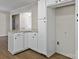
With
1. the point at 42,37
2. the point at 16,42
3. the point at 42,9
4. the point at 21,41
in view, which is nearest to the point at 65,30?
the point at 42,37

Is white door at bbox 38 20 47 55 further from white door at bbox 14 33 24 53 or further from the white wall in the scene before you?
the white wall

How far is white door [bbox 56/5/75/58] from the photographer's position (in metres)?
2.76

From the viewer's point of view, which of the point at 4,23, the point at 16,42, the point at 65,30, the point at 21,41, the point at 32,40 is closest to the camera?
the point at 65,30

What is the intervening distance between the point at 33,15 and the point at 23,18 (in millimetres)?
832

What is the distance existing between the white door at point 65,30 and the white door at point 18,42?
1.48 m

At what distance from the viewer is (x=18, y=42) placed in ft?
10.6

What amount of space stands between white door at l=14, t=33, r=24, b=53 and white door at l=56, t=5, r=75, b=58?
1.48 meters

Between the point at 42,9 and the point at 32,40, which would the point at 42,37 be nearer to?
the point at 32,40

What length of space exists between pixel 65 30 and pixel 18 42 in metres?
1.86

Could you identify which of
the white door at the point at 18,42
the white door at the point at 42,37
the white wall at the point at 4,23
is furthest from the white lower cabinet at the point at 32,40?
the white wall at the point at 4,23

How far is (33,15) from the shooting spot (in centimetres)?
420

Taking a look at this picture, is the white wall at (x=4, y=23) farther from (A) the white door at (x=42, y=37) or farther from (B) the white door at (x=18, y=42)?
(A) the white door at (x=42, y=37)

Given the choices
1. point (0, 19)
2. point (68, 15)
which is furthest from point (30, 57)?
point (0, 19)

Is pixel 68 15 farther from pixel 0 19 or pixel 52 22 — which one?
pixel 0 19
